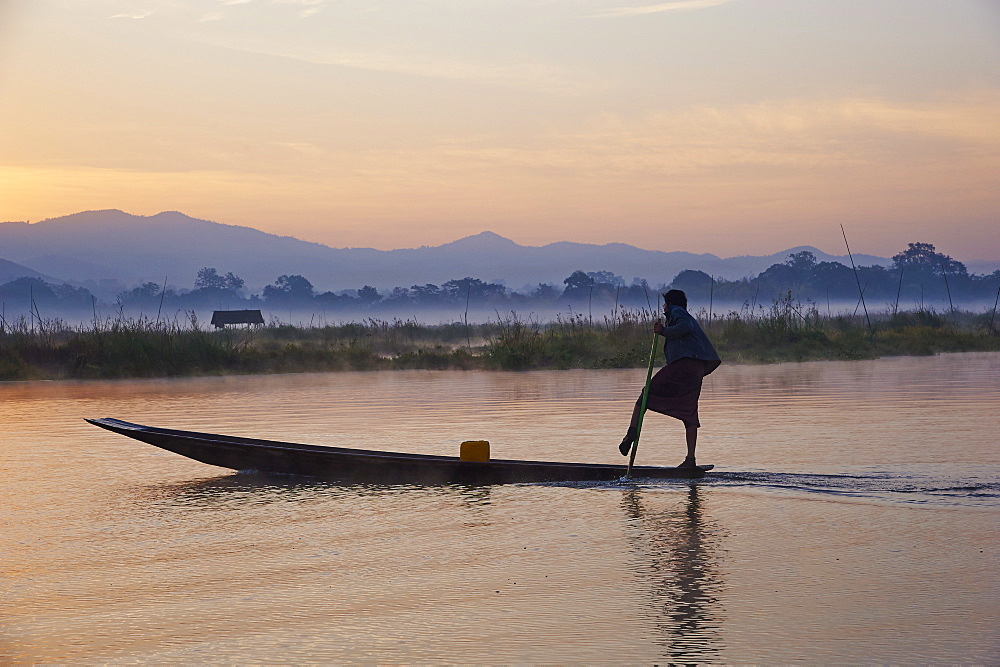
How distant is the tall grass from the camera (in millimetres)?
25875

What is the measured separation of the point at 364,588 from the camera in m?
6.47

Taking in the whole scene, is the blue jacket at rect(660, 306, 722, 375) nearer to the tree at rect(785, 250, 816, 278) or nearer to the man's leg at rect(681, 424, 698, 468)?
the man's leg at rect(681, 424, 698, 468)

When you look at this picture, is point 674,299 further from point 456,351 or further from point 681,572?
point 456,351

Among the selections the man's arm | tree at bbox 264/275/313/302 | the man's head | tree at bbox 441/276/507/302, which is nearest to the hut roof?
the man's head

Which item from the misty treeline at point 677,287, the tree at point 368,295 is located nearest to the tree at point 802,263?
the misty treeline at point 677,287

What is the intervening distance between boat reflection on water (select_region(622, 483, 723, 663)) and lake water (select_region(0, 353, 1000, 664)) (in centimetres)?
3

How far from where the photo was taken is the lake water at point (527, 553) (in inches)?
213

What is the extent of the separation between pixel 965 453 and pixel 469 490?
498 centimetres

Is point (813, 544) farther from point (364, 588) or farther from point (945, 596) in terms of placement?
point (364, 588)

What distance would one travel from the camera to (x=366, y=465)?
10406 millimetres

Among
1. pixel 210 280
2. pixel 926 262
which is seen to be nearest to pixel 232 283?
pixel 210 280

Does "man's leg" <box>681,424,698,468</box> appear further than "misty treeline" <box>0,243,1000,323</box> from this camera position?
No

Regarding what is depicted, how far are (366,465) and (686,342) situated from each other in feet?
10.4

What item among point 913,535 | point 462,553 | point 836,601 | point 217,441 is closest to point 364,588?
point 462,553
